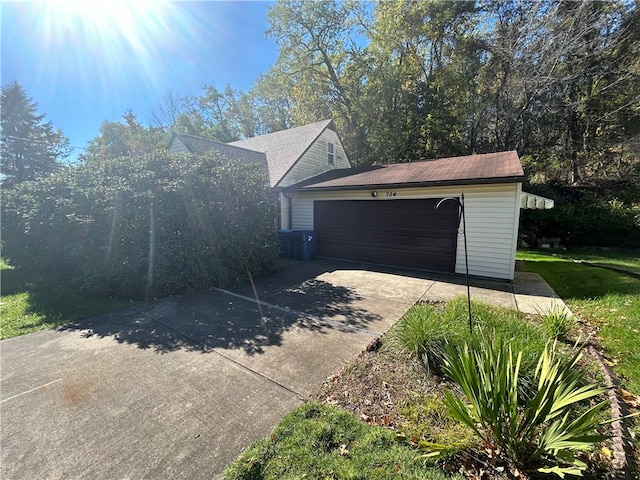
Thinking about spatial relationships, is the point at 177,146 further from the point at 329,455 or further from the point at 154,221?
the point at 329,455

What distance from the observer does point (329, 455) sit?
2.02m

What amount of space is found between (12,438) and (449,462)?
139 inches

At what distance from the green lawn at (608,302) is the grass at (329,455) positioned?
2637 mm

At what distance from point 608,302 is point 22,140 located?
115 feet

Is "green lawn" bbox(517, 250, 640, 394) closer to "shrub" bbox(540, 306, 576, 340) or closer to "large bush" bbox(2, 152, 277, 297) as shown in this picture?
"shrub" bbox(540, 306, 576, 340)

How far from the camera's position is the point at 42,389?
9.45 ft

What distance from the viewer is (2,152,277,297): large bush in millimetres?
6020

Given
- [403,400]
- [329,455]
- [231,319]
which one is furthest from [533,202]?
[329,455]

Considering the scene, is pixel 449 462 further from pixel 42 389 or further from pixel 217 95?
pixel 217 95

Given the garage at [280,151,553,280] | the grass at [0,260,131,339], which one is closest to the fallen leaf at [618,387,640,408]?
the garage at [280,151,553,280]

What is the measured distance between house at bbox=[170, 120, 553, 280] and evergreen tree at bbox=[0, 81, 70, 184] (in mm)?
19090

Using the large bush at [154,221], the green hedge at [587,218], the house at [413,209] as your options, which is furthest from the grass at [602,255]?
the large bush at [154,221]

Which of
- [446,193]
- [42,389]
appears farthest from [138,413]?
[446,193]

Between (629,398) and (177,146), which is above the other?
(177,146)
